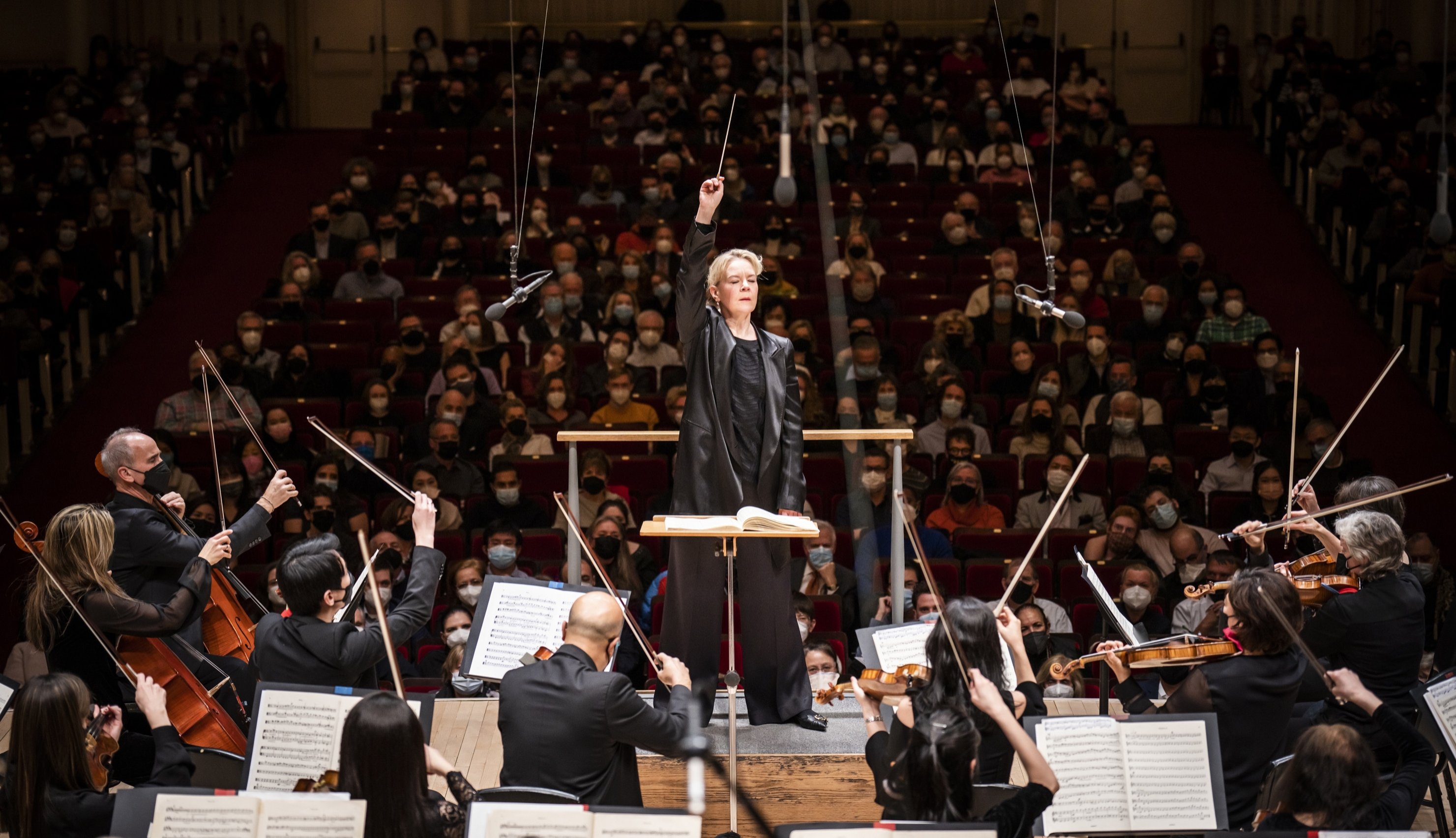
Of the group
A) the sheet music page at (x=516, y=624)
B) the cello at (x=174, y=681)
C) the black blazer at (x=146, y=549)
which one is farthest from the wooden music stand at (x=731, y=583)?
the black blazer at (x=146, y=549)

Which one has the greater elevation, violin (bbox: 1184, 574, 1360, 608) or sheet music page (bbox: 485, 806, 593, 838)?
violin (bbox: 1184, 574, 1360, 608)

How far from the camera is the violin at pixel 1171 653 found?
12.3 ft

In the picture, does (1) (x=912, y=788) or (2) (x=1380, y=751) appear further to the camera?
(2) (x=1380, y=751)

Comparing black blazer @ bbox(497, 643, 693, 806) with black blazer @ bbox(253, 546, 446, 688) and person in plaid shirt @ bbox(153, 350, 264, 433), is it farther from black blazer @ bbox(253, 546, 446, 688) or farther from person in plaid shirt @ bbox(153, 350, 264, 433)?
person in plaid shirt @ bbox(153, 350, 264, 433)

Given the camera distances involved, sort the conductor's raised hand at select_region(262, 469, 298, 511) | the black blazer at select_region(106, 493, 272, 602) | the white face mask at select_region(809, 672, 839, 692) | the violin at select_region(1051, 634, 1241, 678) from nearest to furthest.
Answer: the violin at select_region(1051, 634, 1241, 678)
the black blazer at select_region(106, 493, 272, 602)
the conductor's raised hand at select_region(262, 469, 298, 511)
the white face mask at select_region(809, 672, 839, 692)

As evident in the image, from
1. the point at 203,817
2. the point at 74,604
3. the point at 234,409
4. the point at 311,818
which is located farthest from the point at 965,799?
the point at 234,409

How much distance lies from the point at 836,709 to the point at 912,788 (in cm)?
145

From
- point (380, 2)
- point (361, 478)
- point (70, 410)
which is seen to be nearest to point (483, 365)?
point (361, 478)

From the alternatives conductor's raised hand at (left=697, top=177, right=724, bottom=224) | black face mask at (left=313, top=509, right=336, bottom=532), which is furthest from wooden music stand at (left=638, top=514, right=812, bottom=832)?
black face mask at (left=313, top=509, right=336, bottom=532)

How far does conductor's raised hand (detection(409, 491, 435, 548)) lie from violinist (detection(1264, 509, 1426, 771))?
2.44m

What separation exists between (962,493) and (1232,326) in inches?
110

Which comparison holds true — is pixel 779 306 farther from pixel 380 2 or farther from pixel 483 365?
pixel 380 2

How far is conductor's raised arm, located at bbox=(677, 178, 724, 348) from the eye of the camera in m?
3.94

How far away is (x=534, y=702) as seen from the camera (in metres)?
3.50
